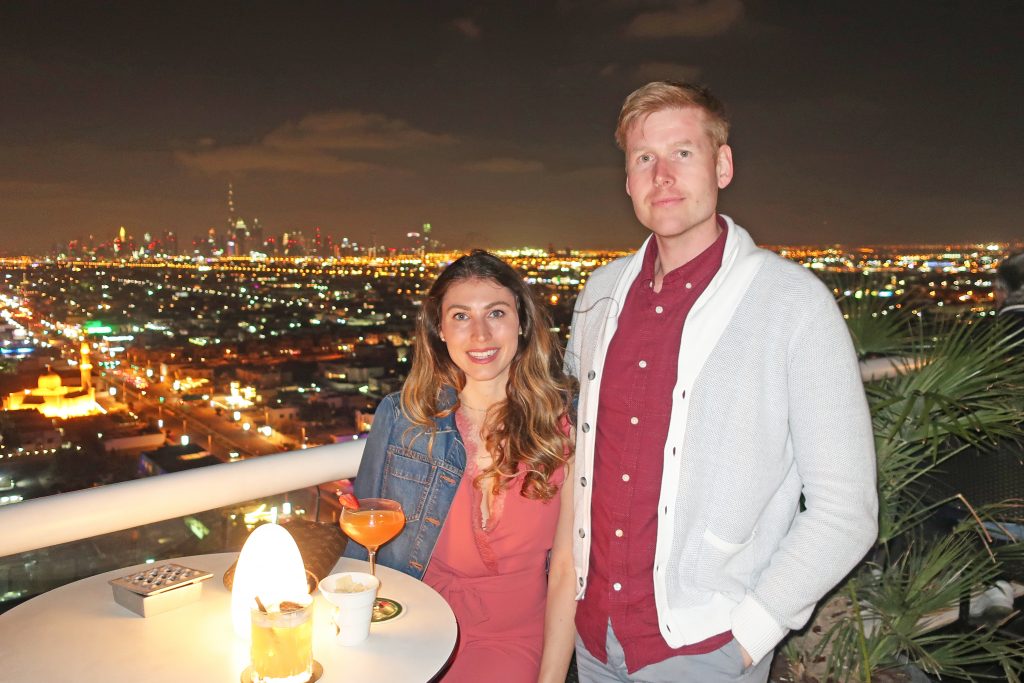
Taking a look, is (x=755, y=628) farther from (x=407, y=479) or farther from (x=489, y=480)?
(x=407, y=479)

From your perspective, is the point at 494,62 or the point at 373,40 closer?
the point at 494,62

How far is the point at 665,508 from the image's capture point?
55.5 inches

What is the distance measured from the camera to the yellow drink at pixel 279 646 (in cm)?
111

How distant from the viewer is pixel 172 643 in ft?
4.13

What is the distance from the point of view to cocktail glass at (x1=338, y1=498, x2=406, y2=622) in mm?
1438

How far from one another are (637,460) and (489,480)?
0.61 m

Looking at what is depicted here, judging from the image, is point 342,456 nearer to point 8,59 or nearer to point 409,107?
point 8,59

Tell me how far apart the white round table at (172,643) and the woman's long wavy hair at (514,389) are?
20.1 inches

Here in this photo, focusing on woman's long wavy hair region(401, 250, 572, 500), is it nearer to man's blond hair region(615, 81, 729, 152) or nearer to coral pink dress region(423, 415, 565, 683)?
coral pink dress region(423, 415, 565, 683)

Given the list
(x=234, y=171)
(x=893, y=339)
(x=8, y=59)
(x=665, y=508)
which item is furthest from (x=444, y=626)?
(x=234, y=171)

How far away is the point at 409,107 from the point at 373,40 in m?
5.47

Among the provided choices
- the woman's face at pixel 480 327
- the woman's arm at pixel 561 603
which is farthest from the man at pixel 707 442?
the woman's face at pixel 480 327

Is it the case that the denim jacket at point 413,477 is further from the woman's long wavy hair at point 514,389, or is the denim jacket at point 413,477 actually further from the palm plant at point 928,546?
the palm plant at point 928,546

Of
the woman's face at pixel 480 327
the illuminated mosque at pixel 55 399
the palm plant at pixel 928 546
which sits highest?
the woman's face at pixel 480 327
